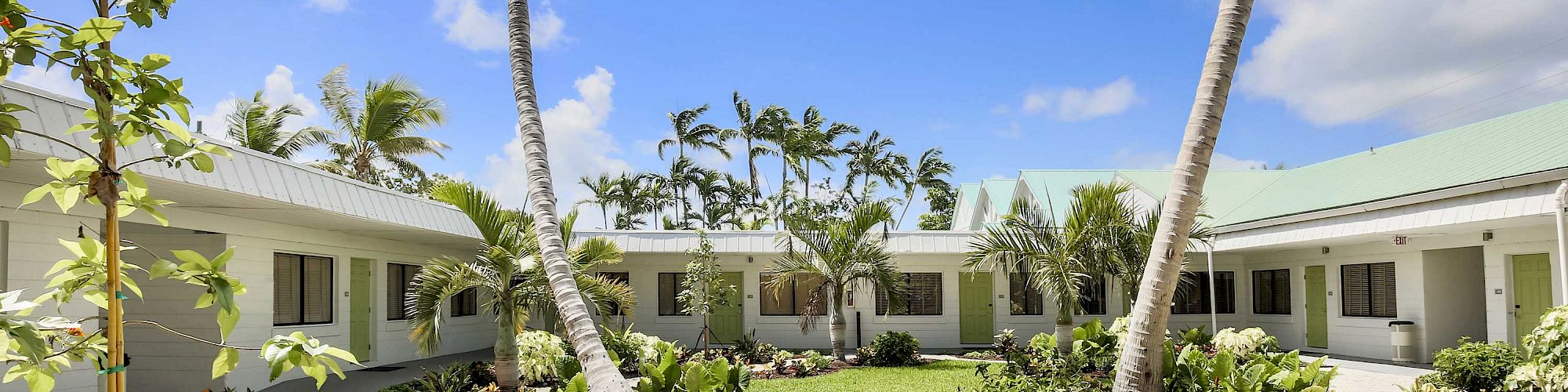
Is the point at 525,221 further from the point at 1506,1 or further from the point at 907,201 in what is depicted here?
the point at 907,201

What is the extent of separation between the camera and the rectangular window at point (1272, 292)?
18828mm

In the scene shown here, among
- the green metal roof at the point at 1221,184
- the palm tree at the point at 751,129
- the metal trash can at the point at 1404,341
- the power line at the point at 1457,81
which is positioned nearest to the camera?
the power line at the point at 1457,81

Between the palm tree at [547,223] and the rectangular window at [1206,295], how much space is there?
16436mm

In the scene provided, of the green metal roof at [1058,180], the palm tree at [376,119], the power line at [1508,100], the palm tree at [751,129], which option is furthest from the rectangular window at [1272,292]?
the palm tree at [376,119]

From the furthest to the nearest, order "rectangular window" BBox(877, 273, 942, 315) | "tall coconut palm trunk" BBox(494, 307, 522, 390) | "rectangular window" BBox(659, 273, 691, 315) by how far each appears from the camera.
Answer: "rectangular window" BBox(659, 273, 691, 315), "rectangular window" BBox(877, 273, 942, 315), "tall coconut palm trunk" BBox(494, 307, 522, 390)

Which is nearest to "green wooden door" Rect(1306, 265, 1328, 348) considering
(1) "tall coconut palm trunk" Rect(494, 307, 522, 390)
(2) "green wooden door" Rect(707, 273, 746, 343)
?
(2) "green wooden door" Rect(707, 273, 746, 343)

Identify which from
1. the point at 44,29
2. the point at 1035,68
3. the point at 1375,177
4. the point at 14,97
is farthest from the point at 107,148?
the point at 1035,68

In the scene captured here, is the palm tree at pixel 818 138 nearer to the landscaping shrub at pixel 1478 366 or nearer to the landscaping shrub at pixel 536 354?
the landscaping shrub at pixel 536 354

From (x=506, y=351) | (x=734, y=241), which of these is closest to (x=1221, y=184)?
(x=734, y=241)

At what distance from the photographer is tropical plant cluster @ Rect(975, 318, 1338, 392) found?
7480 millimetres

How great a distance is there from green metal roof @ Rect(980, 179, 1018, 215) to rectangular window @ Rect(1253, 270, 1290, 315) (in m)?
5.79

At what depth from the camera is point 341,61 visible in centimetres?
2327

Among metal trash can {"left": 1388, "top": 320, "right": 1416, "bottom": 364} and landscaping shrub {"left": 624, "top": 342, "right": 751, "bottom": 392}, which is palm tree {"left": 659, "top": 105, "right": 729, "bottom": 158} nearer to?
metal trash can {"left": 1388, "top": 320, "right": 1416, "bottom": 364}

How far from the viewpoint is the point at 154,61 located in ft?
5.36
